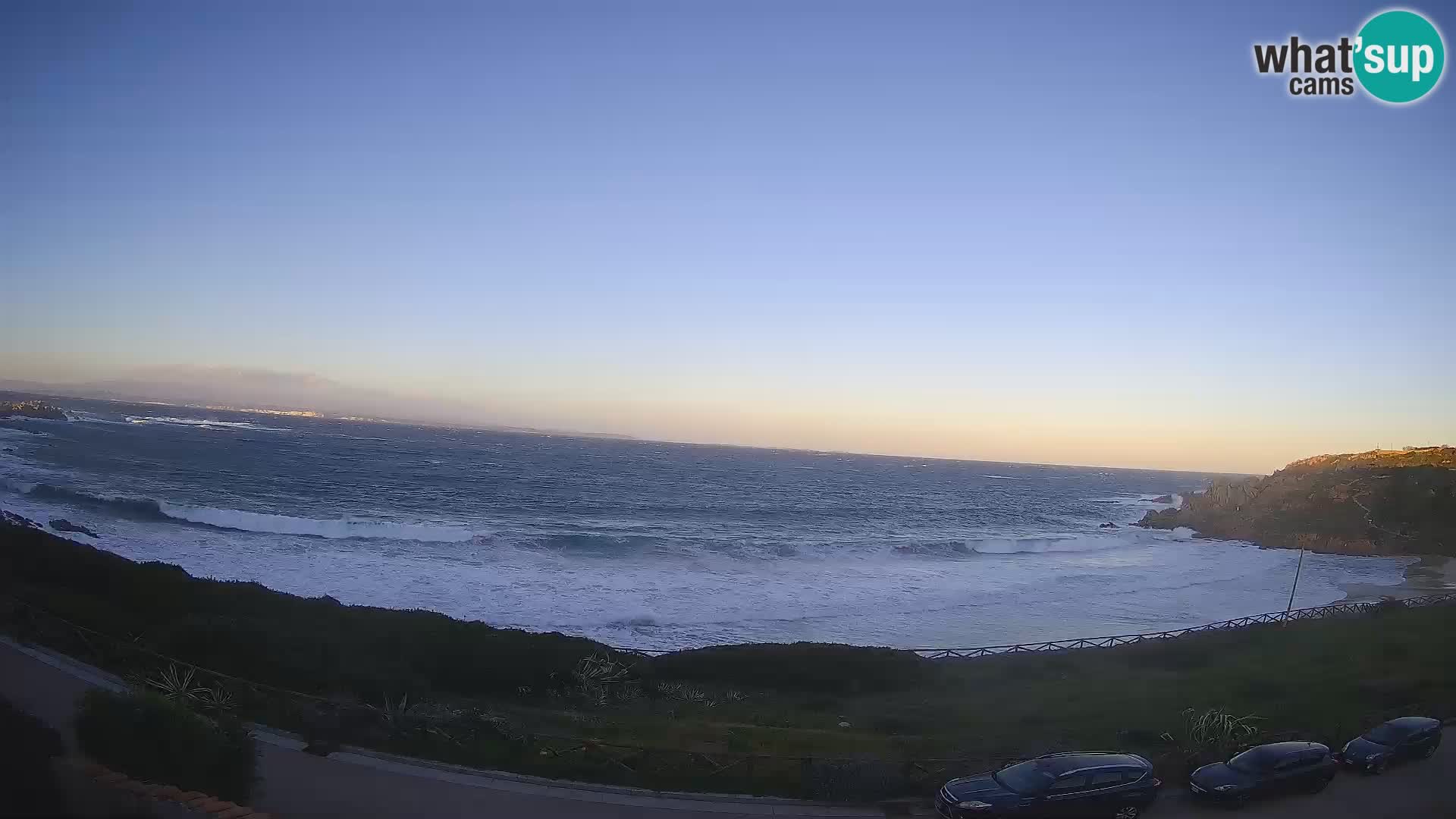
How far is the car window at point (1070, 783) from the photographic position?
12.6m

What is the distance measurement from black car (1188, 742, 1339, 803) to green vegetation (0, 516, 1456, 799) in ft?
3.54

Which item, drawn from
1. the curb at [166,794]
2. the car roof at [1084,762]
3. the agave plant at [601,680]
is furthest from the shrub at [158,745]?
the car roof at [1084,762]

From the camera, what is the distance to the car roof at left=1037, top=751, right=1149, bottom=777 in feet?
42.8

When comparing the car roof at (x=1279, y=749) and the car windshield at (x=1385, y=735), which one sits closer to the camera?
the car roof at (x=1279, y=749)

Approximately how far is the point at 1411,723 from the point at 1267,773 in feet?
16.6

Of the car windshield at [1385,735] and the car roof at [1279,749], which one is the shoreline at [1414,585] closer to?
the car windshield at [1385,735]

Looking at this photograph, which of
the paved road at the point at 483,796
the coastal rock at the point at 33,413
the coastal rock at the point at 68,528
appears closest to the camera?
the paved road at the point at 483,796

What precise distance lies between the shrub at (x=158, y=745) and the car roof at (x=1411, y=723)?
2166 centimetres

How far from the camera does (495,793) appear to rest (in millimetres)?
12305

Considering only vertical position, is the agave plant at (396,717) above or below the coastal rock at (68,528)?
above

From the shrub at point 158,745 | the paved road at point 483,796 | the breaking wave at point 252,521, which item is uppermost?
the shrub at point 158,745

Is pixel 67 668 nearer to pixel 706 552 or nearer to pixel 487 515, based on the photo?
pixel 706 552

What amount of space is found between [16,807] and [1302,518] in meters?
88.8

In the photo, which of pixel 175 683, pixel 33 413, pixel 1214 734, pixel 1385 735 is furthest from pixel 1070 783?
pixel 33 413
